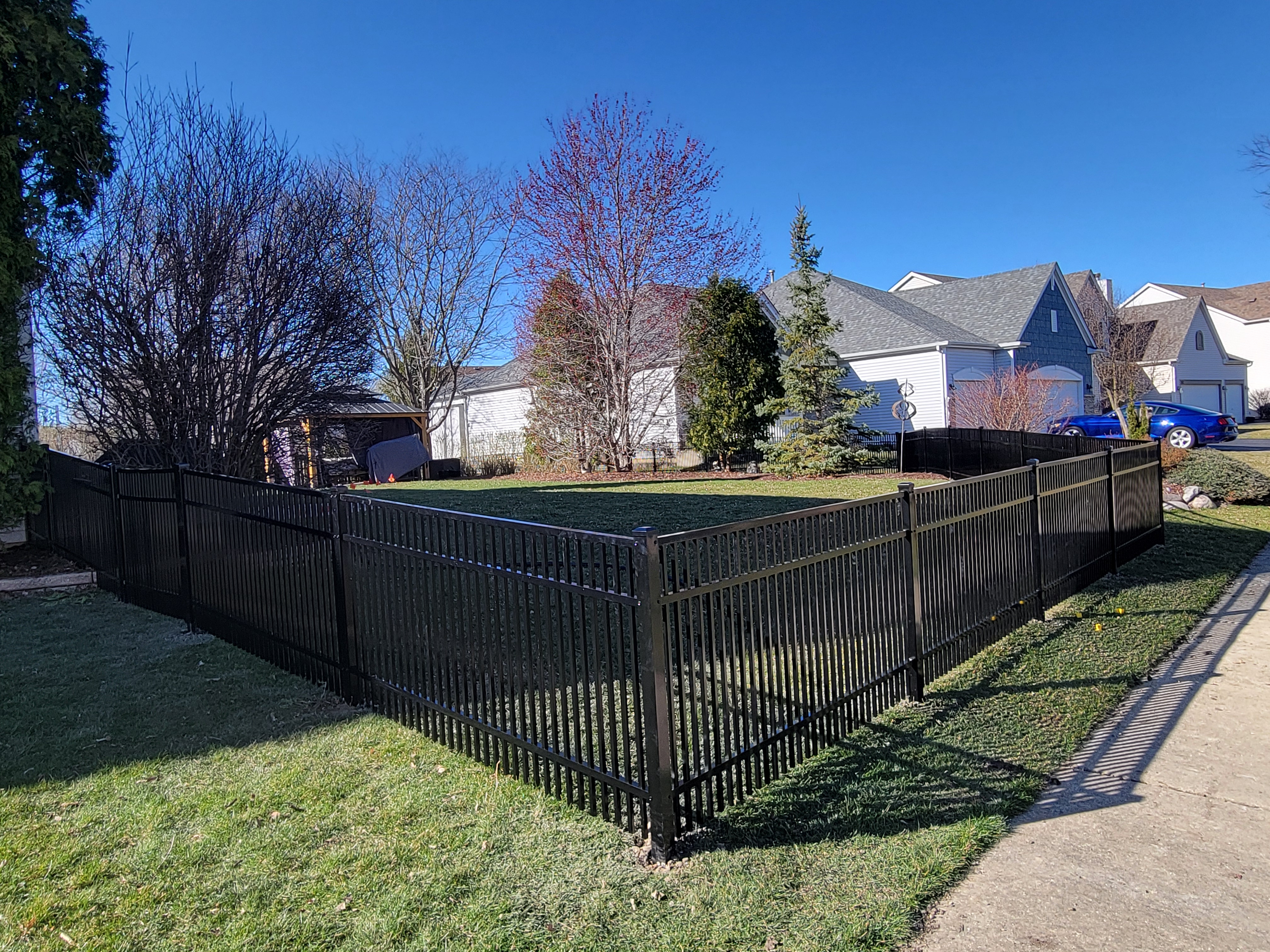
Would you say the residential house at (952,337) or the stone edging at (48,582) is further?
the residential house at (952,337)

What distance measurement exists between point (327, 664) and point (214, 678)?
975mm

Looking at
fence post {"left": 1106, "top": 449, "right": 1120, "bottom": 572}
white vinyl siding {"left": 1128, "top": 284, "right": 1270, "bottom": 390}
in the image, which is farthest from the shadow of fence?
white vinyl siding {"left": 1128, "top": 284, "right": 1270, "bottom": 390}

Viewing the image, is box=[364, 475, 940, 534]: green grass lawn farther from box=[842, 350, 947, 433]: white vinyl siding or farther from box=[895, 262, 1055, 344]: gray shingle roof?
box=[895, 262, 1055, 344]: gray shingle roof

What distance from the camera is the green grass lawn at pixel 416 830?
2750mm

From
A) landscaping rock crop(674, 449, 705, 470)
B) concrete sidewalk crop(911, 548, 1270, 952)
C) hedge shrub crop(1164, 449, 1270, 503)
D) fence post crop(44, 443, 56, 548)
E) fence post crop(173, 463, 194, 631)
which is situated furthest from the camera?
landscaping rock crop(674, 449, 705, 470)

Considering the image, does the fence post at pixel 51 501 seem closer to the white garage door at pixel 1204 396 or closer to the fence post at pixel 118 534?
the fence post at pixel 118 534

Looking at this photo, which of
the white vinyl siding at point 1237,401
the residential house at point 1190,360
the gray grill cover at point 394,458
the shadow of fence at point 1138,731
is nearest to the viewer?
the shadow of fence at point 1138,731

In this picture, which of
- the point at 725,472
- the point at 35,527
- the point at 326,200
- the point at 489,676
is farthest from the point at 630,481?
the point at 489,676

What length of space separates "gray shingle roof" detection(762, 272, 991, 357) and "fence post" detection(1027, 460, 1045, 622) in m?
17.7

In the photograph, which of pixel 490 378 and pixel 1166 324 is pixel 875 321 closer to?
pixel 490 378

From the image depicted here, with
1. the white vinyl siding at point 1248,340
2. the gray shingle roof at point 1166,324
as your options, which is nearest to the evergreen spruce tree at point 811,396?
the gray shingle roof at point 1166,324

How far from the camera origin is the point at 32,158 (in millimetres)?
9086

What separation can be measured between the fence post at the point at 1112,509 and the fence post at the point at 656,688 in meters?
6.70

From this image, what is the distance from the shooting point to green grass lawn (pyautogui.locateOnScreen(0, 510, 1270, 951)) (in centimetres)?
275
